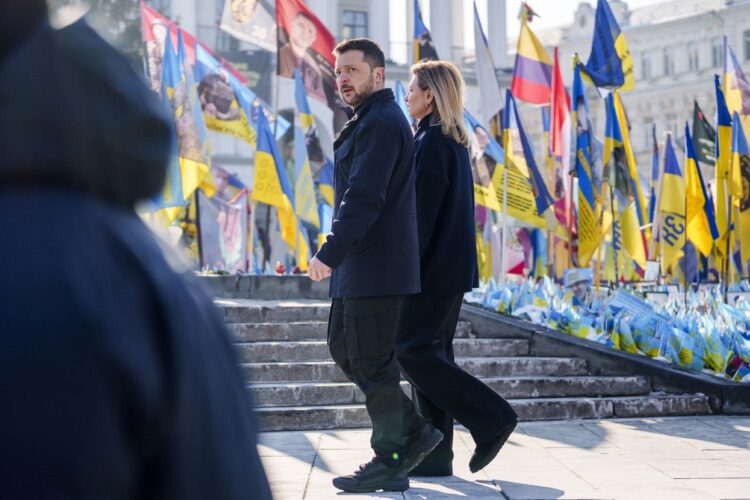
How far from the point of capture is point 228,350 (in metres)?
0.96

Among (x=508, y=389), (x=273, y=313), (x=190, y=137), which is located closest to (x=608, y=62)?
(x=190, y=137)

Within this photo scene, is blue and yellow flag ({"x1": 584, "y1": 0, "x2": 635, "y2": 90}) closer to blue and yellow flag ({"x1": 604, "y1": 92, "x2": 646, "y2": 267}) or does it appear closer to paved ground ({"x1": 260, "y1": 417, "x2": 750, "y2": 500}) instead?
blue and yellow flag ({"x1": 604, "y1": 92, "x2": 646, "y2": 267})

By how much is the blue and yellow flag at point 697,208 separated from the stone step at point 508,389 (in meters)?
8.81

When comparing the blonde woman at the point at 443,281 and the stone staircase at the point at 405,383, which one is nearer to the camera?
→ the blonde woman at the point at 443,281

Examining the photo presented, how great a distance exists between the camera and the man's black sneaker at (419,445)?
4480mm

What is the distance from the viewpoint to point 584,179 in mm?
13148

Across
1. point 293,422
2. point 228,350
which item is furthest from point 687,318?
point 228,350

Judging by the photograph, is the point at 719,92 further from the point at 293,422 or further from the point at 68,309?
the point at 68,309

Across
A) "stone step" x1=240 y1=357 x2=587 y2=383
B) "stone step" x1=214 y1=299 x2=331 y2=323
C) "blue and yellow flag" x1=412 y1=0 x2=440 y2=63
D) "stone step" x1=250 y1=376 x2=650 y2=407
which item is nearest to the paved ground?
"stone step" x1=250 y1=376 x2=650 y2=407

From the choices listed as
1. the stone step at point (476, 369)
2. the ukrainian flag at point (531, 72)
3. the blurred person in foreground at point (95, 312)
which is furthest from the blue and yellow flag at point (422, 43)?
the blurred person in foreground at point (95, 312)

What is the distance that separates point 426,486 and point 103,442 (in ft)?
13.2

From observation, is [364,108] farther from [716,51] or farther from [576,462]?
[716,51]

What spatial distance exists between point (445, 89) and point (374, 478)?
5.32 ft

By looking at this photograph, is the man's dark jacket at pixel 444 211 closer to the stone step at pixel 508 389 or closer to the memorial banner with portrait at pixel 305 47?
the stone step at pixel 508 389
